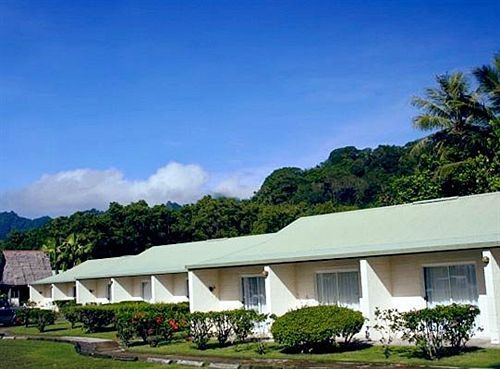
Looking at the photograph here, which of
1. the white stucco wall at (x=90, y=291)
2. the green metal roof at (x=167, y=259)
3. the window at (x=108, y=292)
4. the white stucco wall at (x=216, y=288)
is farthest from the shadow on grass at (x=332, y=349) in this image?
the white stucco wall at (x=90, y=291)

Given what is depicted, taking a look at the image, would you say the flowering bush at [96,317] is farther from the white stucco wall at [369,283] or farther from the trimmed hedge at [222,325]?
the trimmed hedge at [222,325]

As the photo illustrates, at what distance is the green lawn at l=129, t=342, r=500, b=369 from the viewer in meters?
14.4

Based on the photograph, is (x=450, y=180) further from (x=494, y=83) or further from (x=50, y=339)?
(x=50, y=339)

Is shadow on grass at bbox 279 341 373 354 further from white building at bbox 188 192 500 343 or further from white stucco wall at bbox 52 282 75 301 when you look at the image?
white stucco wall at bbox 52 282 75 301

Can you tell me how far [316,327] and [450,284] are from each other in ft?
14.2

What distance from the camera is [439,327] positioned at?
51.1 ft

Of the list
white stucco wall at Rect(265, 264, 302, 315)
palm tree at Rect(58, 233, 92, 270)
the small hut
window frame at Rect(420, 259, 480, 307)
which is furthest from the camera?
the small hut

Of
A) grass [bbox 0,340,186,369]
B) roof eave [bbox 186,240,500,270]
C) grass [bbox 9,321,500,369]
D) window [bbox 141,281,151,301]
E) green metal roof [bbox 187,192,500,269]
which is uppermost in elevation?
green metal roof [bbox 187,192,500,269]

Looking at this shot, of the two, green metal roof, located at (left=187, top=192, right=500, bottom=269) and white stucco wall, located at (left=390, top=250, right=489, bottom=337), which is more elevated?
green metal roof, located at (left=187, top=192, right=500, bottom=269)

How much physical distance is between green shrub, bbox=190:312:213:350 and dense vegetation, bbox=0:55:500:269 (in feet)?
50.0

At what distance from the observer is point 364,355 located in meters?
16.7

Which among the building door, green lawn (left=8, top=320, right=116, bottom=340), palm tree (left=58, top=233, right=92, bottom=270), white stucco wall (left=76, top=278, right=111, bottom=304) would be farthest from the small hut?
the building door

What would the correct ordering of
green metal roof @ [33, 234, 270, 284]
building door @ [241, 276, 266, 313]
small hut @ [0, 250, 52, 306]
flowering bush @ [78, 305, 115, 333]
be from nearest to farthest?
building door @ [241, 276, 266, 313], flowering bush @ [78, 305, 115, 333], green metal roof @ [33, 234, 270, 284], small hut @ [0, 250, 52, 306]

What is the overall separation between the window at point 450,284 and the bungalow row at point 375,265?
0.03 metres
